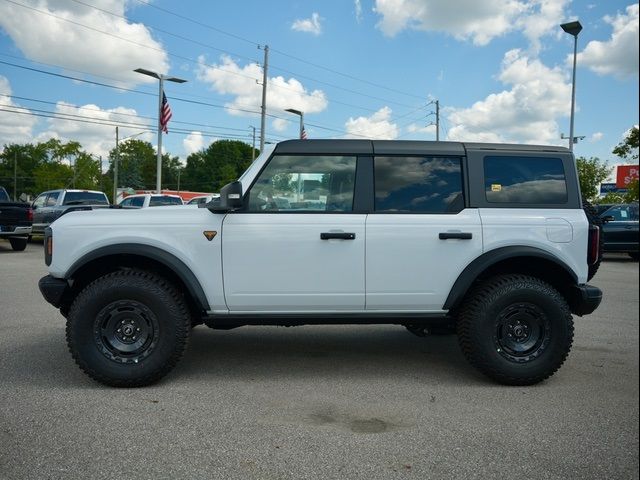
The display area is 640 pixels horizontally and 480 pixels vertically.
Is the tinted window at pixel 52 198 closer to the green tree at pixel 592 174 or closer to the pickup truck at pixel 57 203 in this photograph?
the pickup truck at pixel 57 203

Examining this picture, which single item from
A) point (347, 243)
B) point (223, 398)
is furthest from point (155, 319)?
point (347, 243)

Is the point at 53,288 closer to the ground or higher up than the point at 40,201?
closer to the ground

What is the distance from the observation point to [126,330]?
13.6 feet

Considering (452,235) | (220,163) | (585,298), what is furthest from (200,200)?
(220,163)

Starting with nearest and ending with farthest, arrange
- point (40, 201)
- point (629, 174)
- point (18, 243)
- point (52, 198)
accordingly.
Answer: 1. point (629, 174)
2. point (18, 243)
3. point (52, 198)
4. point (40, 201)

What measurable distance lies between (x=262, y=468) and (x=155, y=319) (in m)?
1.69

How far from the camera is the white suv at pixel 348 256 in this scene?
13.5ft

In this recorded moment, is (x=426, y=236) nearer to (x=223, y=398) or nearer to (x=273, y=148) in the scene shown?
(x=273, y=148)

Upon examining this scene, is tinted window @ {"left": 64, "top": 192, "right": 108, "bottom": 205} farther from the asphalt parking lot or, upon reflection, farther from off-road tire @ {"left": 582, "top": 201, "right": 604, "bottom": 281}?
off-road tire @ {"left": 582, "top": 201, "right": 604, "bottom": 281}

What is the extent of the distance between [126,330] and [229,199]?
4.17ft

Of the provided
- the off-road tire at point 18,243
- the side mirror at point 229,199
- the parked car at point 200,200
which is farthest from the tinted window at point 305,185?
the off-road tire at point 18,243

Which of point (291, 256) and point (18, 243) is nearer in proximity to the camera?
point (291, 256)

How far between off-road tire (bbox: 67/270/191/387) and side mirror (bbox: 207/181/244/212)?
2.47ft

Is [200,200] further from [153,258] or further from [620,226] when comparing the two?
[153,258]
